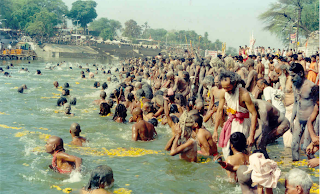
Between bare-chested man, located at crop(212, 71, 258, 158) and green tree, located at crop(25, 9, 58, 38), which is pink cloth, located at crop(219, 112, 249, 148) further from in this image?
green tree, located at crop(25, 9, 58, 38)

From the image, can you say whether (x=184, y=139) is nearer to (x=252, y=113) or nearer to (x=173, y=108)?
(x=252, y=113)

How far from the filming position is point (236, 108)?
5258mm

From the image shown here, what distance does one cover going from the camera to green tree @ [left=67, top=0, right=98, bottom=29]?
4306 inches

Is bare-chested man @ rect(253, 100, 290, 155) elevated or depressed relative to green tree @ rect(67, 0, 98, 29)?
depressed

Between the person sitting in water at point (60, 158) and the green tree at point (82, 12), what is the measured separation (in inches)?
4265

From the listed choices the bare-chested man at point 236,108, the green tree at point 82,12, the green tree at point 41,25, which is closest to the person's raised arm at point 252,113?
the bare-chested man at point 236,108

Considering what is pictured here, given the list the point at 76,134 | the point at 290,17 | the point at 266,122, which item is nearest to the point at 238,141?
the point at 266,122

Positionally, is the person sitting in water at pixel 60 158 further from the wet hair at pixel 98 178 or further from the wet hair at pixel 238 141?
the wet hair at pixel 238 141

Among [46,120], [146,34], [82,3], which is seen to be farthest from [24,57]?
[146,34]

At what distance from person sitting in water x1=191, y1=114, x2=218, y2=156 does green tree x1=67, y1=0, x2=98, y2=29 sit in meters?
108

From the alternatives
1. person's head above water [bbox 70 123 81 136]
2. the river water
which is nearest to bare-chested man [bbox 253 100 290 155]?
the river water

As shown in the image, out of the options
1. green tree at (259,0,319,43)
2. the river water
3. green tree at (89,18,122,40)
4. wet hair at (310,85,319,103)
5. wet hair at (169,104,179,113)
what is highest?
green tree at (89,18,122,40)

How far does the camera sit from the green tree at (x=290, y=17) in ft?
136

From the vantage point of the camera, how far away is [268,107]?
5594 millimetres
